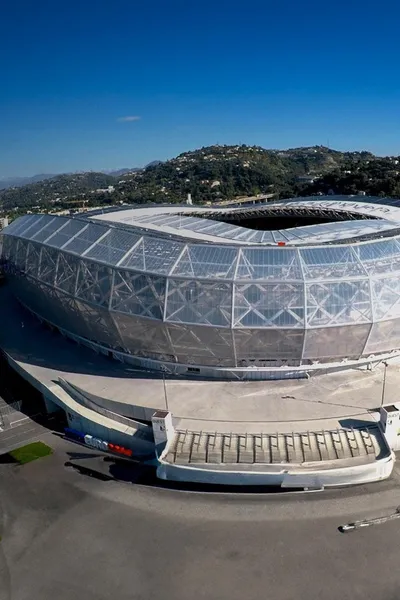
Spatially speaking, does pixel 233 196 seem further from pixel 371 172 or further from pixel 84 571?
pixel 84 571

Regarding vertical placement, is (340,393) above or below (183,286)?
below

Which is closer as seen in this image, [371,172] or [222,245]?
[222,245]

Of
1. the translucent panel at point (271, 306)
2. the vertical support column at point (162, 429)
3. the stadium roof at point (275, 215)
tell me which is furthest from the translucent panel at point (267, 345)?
the stadium roof at point (275, 215)

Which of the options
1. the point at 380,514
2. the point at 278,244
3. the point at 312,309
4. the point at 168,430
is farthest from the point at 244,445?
the point at 278,244


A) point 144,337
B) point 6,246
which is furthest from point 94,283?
point 6,246

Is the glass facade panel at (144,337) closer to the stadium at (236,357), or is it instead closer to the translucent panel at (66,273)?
the stadium at (236,357)

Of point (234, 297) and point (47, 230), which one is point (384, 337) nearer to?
point (234, 297)
